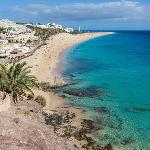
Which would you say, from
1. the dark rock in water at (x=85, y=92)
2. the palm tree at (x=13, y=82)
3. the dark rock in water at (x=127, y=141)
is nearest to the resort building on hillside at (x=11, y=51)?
the dark rock in water at (x=85, y=92)

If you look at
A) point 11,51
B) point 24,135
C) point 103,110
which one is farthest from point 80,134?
point 11,51

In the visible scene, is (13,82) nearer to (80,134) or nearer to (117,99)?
(80,134)

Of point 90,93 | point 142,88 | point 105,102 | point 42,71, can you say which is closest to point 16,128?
point 105,102

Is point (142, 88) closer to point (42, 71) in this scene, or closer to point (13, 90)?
point (42, 71)

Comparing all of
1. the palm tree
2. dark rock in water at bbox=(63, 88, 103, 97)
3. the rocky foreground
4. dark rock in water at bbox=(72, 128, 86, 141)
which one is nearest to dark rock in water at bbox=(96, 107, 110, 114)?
dark rock in water at bbox=(63, 88, 103, 97)

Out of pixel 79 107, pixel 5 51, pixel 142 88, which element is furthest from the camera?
pixel 5 51

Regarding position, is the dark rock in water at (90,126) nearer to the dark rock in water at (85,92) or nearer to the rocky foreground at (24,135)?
the rocky foreground at (24,135)
